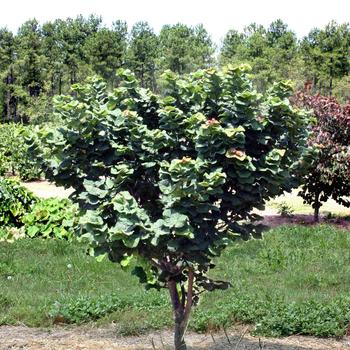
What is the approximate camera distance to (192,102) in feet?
11.7

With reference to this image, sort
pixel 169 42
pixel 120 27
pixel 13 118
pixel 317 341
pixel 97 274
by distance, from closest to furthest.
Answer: pixel 317 341 < pixel 97 274 < pixel 13 118 < pixel 169 42 < pixel 120 27

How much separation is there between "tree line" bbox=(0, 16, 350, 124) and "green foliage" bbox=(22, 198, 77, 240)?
23.4 m

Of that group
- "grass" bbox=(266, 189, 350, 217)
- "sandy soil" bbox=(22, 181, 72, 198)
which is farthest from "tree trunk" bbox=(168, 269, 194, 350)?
"sandy soil" bbox=(22, 181, 72, 198)

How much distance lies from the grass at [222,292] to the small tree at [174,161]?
65.0 inches

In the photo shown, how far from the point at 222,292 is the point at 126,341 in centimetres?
153

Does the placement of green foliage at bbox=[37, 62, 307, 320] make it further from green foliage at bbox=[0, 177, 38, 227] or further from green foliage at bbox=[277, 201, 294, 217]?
green foliage at bbox=[277, 201, 294, 217]

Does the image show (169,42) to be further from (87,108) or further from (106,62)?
(87,108)

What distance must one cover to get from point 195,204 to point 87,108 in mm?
800

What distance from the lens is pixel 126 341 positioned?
15.9 feet

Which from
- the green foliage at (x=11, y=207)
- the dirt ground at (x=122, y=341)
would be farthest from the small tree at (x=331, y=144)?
the dirt ground at (x=122, y=341)

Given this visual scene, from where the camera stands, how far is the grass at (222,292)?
5.13m

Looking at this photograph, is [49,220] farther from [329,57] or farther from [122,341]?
[329,57]

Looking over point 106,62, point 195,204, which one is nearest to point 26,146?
point 195,204

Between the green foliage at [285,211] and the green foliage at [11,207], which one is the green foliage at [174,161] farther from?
the green foliage at [285,211]
